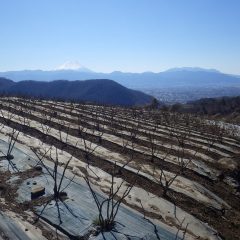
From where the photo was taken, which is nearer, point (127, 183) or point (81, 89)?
point (127, 183)

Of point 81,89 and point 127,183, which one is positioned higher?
point 127,183

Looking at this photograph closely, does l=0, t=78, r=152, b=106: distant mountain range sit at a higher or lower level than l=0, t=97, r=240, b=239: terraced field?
lower

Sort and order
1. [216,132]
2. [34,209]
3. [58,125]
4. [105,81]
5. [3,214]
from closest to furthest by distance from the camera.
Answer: [3,214], [34,209], [58,125], [216,132], [105,81]

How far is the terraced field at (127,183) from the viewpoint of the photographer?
16.2 feet

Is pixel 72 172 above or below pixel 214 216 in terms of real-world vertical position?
above

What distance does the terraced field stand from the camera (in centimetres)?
494

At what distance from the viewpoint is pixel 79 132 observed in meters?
10.7

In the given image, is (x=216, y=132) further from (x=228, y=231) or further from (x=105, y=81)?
(x=105, y=81)

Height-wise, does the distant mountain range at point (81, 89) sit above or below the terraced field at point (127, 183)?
below

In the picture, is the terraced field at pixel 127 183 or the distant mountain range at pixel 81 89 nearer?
the terraced field at pixel 127 183

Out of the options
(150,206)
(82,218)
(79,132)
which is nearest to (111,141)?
(79,132)

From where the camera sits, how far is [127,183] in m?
6.60

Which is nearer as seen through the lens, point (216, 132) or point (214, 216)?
point (214, 216)

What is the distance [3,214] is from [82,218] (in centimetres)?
110
